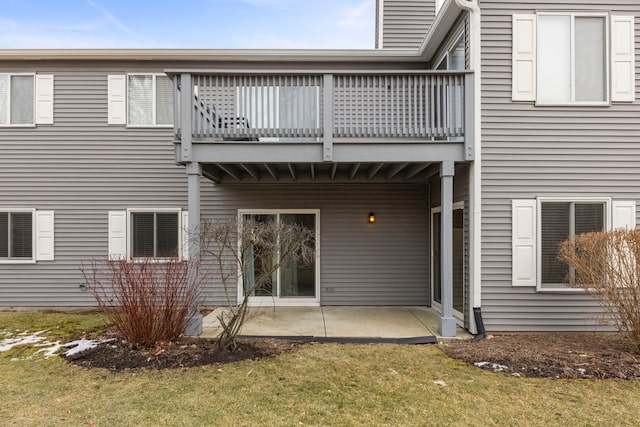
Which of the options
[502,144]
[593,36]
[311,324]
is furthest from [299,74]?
[593,36]

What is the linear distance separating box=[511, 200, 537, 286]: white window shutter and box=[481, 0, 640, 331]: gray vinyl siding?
0.31ft

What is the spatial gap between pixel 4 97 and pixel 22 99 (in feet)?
1.14

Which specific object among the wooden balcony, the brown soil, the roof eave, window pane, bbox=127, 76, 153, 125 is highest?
the roof eave

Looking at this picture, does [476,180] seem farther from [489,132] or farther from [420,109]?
[420,109]

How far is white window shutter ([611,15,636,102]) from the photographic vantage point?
19.6 feet

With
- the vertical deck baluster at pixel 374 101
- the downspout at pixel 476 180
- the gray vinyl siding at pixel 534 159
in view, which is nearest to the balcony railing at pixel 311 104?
the vertical deck baluster at pixel 374 101

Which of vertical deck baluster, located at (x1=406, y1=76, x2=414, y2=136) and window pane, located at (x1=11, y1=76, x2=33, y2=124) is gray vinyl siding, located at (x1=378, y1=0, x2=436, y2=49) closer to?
vertical deck baluster, located at (x1=406, y1=76, x2=414, y2=136)

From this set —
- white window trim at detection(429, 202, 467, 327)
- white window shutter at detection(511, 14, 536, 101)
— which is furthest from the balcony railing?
white window trim at detection(429, 202, 467, 327)

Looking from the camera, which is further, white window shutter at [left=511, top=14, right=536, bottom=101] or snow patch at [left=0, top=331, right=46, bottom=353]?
white window shutter at [left=511, top=14, right=536, bottom=101]

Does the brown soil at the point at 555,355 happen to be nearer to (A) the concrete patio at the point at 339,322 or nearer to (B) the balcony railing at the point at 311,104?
(A) the concrete patio at the point at 339,322

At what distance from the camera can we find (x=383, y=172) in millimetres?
7672

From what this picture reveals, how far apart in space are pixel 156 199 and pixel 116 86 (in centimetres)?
243

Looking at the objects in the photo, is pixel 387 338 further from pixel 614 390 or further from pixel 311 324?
pixel 614 390

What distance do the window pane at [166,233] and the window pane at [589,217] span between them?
7.17 m
